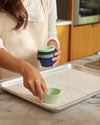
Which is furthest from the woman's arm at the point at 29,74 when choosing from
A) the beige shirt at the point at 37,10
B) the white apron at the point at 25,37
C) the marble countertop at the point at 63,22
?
the marble countertop at the point at 63,22

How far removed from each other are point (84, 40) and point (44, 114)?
2.50 metres

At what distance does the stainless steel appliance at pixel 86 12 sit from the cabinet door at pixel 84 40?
0.08 m

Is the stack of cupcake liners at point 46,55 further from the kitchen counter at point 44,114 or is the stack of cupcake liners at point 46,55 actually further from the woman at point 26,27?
the kitchen counter at point 44,114

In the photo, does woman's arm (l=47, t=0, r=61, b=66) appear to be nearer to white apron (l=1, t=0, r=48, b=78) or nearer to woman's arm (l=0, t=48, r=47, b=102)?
white apron (l=1, t=0, r=48, b=78)

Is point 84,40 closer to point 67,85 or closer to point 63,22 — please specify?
point 63,22

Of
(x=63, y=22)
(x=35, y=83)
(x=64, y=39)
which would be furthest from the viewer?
(x=64, y=39)

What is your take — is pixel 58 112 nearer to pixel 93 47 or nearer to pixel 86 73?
pixel 86 73

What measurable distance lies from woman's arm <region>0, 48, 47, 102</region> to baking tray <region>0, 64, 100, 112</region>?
0.08 metres

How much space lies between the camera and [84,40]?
10.5ft

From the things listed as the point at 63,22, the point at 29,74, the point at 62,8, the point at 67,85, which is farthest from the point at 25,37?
the point at 62,8

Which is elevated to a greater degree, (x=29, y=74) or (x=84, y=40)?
(x=29, y=74)

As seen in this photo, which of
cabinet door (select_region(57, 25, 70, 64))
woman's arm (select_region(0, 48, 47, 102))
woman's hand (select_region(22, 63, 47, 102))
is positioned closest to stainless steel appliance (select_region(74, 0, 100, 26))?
cabinet door (select_region(57, 25, 70, 64))

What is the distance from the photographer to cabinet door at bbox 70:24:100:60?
3070 mm

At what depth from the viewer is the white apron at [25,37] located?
133cm
